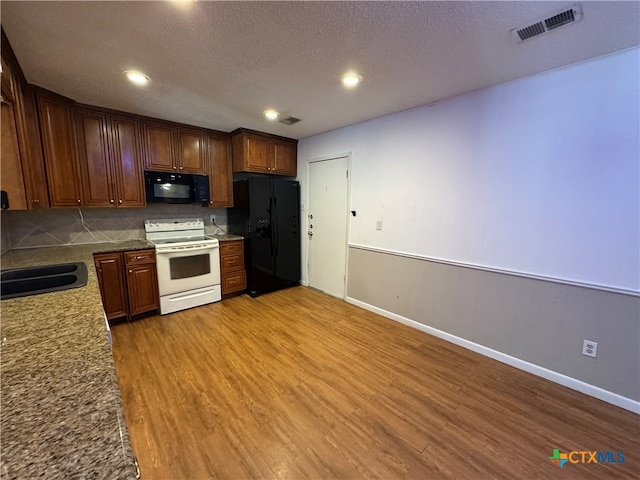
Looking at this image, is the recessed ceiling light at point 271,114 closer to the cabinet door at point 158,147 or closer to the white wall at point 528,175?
the white wall at point 528,175

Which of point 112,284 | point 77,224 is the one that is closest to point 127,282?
point 112,284

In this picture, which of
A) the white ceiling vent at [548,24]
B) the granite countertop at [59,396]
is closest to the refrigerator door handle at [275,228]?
the granite countertop at [59,396]

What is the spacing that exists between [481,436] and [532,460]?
248 millimetres

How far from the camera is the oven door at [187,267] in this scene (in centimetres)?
315

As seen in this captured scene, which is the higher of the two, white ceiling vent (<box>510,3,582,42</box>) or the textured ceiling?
white ceiling vent (<box>510,3,582,42</box>)

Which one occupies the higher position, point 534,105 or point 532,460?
point 534,105

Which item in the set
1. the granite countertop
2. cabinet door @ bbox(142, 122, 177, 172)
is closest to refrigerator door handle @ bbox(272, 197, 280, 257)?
cabinet door @ bbox(142, 122, 177, 172)

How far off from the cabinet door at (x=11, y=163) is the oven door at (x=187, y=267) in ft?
4.02

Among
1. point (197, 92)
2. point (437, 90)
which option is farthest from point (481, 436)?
point (197, 92)

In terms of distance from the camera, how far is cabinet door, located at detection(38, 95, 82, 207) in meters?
2.48

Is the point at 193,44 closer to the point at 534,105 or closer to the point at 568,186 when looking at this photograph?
the point at 534,105

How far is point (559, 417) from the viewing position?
1791 mm

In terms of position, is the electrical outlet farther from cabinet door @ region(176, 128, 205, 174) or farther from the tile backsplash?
the tile backsplash

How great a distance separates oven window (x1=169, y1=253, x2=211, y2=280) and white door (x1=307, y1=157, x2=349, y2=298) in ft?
5.18
